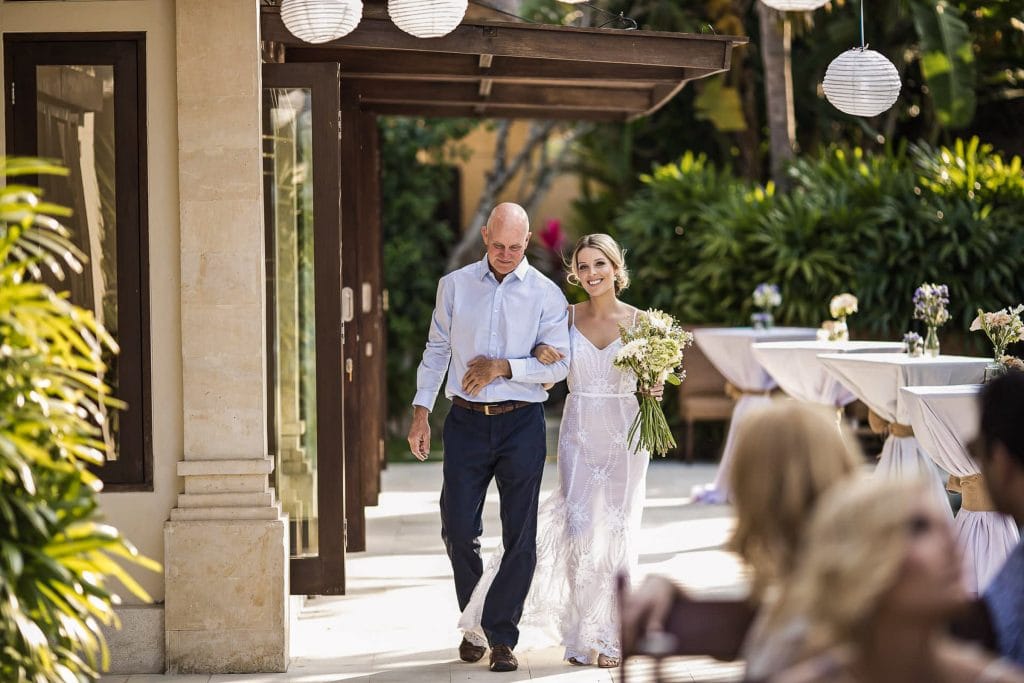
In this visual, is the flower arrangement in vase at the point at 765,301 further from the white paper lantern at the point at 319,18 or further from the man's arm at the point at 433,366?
the white paper lantern at the point at 319,18

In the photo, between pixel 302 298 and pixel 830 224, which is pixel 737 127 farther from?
pixel 302 298

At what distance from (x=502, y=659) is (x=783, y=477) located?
338 cm

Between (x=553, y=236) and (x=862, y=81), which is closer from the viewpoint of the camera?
(x=862, y=81)

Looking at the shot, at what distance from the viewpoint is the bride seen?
5895 millimetres

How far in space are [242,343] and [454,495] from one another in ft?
3.68

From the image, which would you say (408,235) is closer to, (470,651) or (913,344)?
(913,344)

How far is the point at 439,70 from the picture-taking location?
24.5ft

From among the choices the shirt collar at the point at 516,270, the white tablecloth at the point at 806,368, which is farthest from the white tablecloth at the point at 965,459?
the white tablecloth at the point at 806,368

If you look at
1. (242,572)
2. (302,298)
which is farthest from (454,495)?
(302,298)

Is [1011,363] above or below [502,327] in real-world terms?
below

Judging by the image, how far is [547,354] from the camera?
571 cm

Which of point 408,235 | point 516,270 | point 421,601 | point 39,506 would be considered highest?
point 408,235

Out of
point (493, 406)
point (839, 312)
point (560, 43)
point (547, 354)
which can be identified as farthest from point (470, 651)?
point (839, 312)

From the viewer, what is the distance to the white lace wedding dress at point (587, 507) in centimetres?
589
